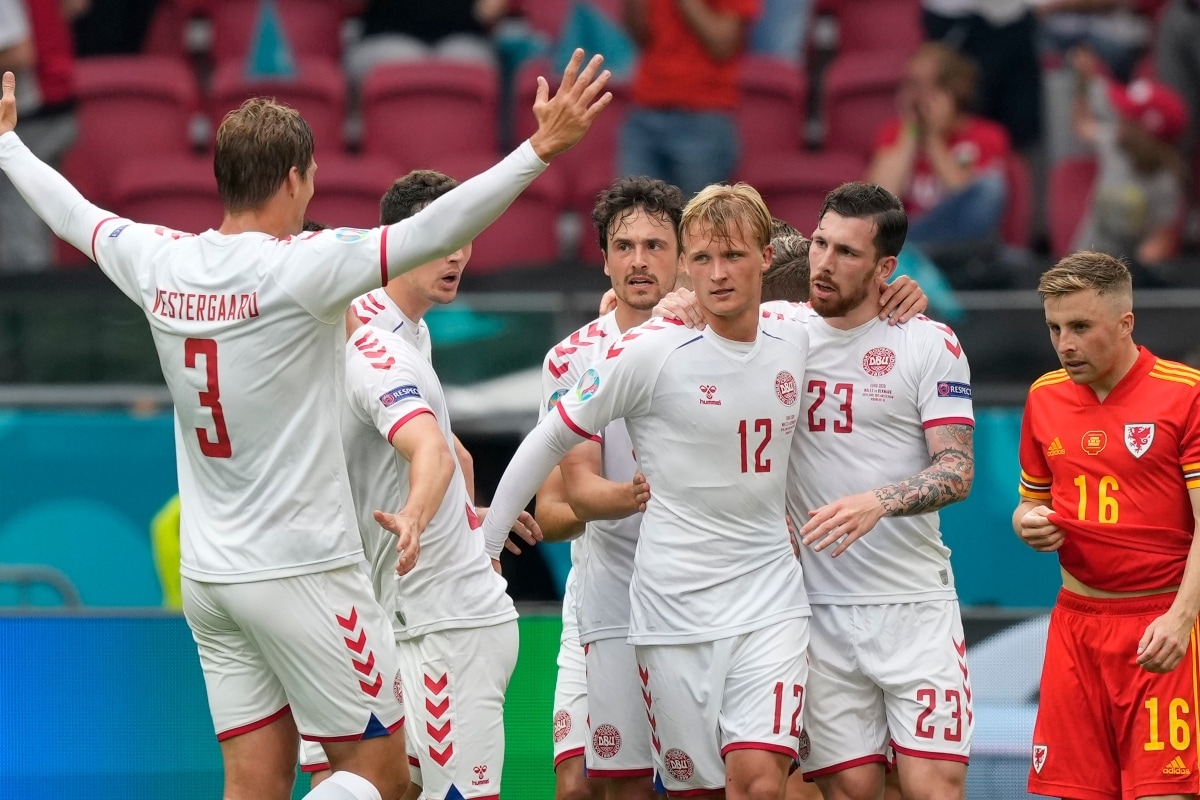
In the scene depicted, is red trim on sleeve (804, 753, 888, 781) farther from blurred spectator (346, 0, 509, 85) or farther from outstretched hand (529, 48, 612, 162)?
blurred spectator (346, 0, 509, 85)

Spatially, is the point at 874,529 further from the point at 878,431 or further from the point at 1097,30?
the point at 1097,30

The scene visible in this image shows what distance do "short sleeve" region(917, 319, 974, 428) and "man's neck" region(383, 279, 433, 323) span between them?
1.66 m

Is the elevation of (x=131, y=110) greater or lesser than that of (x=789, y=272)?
greater

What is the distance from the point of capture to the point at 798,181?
452 inches

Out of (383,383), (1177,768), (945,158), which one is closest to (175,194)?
(945,158)

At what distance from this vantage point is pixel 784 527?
17.1 ft

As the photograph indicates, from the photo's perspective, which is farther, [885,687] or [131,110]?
[131,110]

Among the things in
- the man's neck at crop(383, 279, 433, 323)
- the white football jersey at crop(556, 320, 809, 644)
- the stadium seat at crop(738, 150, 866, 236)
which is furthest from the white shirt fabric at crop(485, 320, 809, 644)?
the stadium seat at crop(738, 150, 866, 236)

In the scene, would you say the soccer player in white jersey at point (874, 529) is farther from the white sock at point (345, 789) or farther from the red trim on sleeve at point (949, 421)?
the white sock at point (345, 789)

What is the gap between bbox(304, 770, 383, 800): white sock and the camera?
448 cm

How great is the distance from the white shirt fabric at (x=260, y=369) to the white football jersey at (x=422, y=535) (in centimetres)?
38

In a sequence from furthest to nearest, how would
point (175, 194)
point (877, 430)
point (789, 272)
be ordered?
point (175, 194), point (789, 272), point (877, 430)

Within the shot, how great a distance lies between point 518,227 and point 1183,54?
4.84 m

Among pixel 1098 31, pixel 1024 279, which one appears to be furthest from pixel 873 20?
pixel 1024 279
